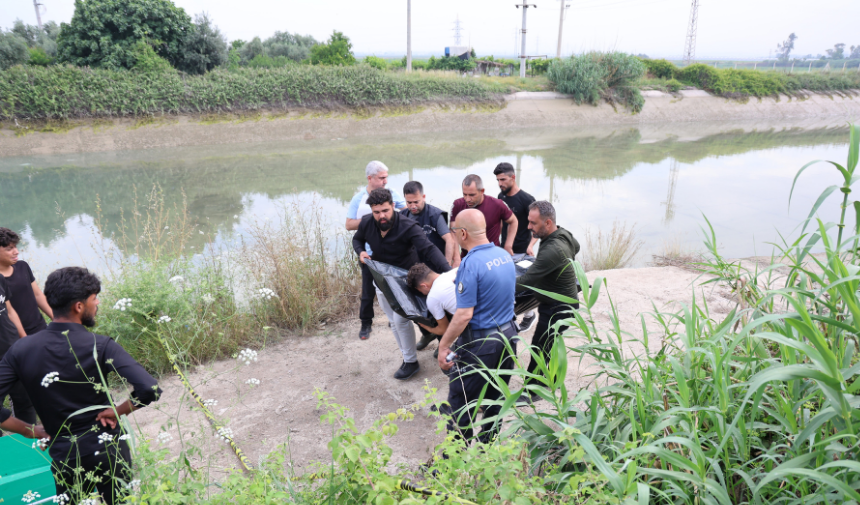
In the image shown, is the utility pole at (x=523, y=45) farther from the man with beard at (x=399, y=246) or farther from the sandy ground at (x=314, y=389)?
the man with beard at (x=399, y=246)

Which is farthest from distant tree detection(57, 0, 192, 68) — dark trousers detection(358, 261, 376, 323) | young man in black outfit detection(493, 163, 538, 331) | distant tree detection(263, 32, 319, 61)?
young man in black outfit detection(493, 163, 538, 331)

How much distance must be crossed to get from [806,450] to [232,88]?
1991 centimetres

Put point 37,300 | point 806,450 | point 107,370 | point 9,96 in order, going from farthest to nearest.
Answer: point 9,96, point 37,300, point 107,370, point 806,450

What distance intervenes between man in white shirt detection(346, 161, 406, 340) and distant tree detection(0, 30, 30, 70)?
25381 mm

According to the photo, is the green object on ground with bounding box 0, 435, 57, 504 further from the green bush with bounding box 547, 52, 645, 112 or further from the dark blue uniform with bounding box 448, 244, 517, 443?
the green bush with bounding box 547, 52, 645, 112

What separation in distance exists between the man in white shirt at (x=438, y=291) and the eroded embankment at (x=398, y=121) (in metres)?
16.1

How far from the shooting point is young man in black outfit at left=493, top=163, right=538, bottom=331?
17.6 ft

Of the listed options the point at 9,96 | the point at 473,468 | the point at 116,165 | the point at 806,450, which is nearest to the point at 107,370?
the point at 473,468

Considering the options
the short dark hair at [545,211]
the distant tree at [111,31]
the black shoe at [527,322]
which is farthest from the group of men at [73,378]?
the distant tree at [111,31]

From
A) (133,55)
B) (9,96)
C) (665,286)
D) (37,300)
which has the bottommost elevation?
(665,286)

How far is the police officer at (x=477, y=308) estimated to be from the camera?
3.14 m

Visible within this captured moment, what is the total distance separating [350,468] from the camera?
1.76m

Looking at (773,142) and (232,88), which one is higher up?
(232,88)

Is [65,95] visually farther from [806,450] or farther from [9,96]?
[806,450]
